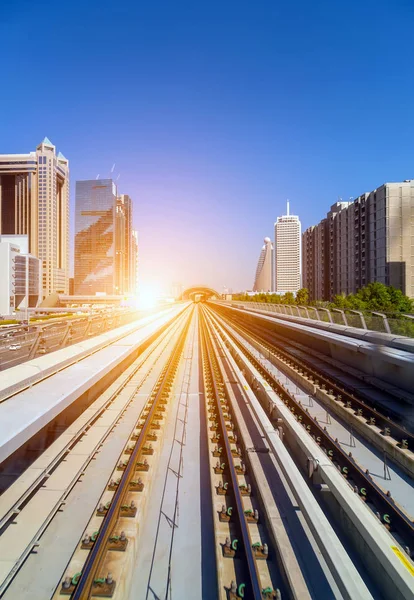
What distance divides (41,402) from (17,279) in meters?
67.8

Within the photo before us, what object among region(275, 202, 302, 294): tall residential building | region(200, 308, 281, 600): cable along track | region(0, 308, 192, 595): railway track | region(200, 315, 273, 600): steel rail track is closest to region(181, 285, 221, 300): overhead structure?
region(275, 202, 302, 294): tall residential building

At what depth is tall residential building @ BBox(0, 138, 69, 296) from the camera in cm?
11138

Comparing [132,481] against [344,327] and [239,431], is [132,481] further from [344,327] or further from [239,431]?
[344,327]

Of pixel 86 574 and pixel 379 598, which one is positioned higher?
pixel 86 574

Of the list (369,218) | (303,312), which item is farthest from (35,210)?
(303,312)

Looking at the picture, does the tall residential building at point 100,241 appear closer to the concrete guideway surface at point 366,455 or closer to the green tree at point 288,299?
the green tree at point 288,299

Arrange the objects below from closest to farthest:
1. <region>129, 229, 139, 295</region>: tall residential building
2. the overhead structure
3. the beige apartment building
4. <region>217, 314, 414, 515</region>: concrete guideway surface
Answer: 1. <region>217, 314, 414, 515</region>: concrete guideway surface
2. the beige apartment building
3. the overhead structure
4. <region>129, 229, 139, 295</region>: tall residential building

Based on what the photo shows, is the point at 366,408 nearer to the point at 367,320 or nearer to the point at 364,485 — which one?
the point at 364,485

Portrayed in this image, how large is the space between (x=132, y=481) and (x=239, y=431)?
2.50m

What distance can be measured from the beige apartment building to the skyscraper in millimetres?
91273

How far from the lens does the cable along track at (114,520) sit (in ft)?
9.80

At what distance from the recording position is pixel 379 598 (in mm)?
3117

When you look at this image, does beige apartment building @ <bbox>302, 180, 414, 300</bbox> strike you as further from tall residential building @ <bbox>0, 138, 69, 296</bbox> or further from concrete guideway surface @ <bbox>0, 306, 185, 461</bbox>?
tall residential building @ <bbox>0, 138, 69, 296</bbox>

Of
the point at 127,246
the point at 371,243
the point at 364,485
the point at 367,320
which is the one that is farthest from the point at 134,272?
the point at 364,485
